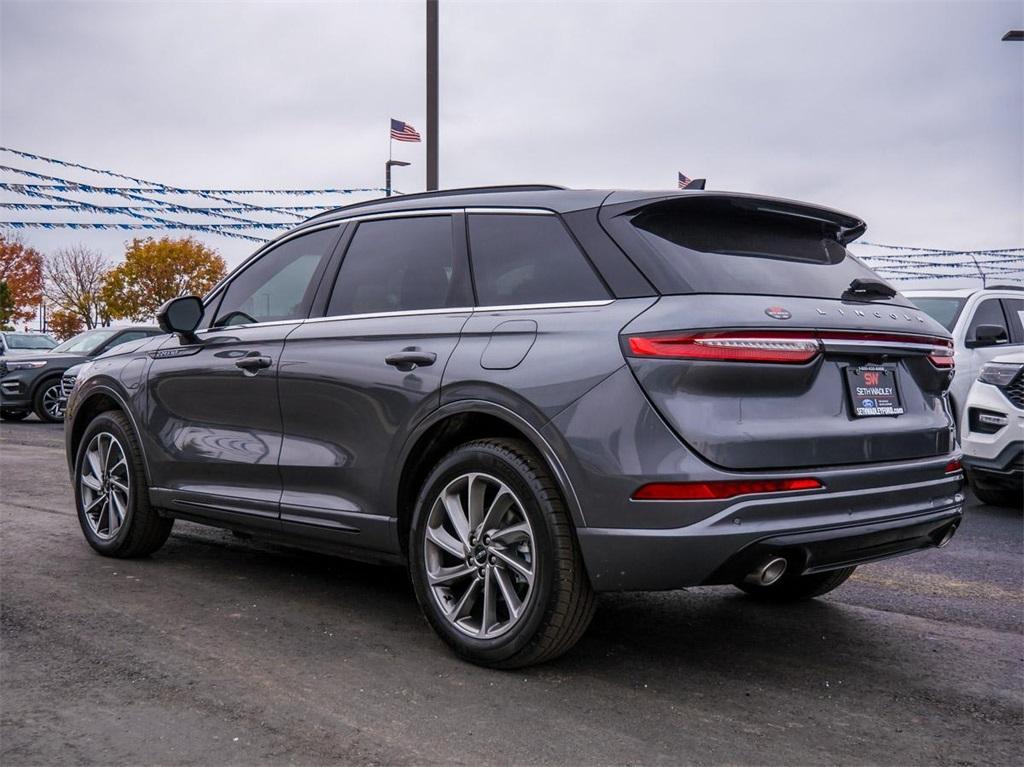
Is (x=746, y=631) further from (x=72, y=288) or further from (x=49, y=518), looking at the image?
(x=72, y=288)

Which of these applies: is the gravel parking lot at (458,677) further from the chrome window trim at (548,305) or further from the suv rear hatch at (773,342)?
the chrome window trim at (548,305)

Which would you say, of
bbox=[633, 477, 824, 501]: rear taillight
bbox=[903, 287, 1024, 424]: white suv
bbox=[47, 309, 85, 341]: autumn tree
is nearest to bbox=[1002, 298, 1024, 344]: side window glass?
bbox=[903, 287, 1024, 424]: white suv

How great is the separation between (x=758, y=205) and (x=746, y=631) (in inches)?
72.3

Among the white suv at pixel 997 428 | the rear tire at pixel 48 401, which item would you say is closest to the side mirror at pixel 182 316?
the white suv at pixel 997 428

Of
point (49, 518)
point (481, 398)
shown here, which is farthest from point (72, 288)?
point (481, 398)

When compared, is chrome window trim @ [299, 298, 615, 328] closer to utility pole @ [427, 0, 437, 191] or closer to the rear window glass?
the rear window glass

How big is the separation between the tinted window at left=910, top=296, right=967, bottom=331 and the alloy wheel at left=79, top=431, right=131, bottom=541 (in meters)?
8.03

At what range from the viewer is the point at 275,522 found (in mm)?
4762

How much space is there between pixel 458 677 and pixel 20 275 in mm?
67761

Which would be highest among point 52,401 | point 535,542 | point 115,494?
point 535,542

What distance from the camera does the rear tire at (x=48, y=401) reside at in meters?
17.8

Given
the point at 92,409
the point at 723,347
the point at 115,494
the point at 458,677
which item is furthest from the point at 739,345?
the point at 92,409

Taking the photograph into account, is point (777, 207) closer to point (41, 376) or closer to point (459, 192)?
point (459, 192)

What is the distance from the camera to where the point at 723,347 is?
341cm
